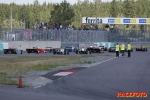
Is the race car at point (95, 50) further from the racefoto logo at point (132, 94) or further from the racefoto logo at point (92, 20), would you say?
the racefoto logo at point (132, 94)

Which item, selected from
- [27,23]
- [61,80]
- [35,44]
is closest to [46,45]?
[35,44]

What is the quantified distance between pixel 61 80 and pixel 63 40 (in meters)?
51.6

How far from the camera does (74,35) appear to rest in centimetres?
7462

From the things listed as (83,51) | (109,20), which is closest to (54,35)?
(83,51)

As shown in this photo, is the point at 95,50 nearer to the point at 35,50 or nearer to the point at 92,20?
the point at 35,50

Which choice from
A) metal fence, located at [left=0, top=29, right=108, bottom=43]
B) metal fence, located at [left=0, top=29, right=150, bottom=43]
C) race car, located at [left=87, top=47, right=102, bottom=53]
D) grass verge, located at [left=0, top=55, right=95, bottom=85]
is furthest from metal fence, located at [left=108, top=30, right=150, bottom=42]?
grass verge, located at [left=0, top=55, right=95, bottom=85]

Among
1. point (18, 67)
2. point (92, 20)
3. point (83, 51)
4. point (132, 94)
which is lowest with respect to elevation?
point (132, 94)

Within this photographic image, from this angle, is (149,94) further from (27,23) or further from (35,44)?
(27,23)

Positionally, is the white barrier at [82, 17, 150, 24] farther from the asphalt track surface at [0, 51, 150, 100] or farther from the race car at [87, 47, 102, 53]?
the asphalt track surface at [0, 51, 150, 100]

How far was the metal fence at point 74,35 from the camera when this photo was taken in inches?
2613

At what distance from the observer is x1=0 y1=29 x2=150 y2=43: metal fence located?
66.4 meters

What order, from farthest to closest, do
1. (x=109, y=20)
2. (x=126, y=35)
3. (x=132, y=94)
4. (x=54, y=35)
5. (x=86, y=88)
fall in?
(x=109, y=20) < (x=126, y=35) < (x=54, y=35) < (x=86, y=88) < (x=132, y=94)

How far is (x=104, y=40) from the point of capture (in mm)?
84500

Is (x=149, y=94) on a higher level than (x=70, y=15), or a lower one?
lower
